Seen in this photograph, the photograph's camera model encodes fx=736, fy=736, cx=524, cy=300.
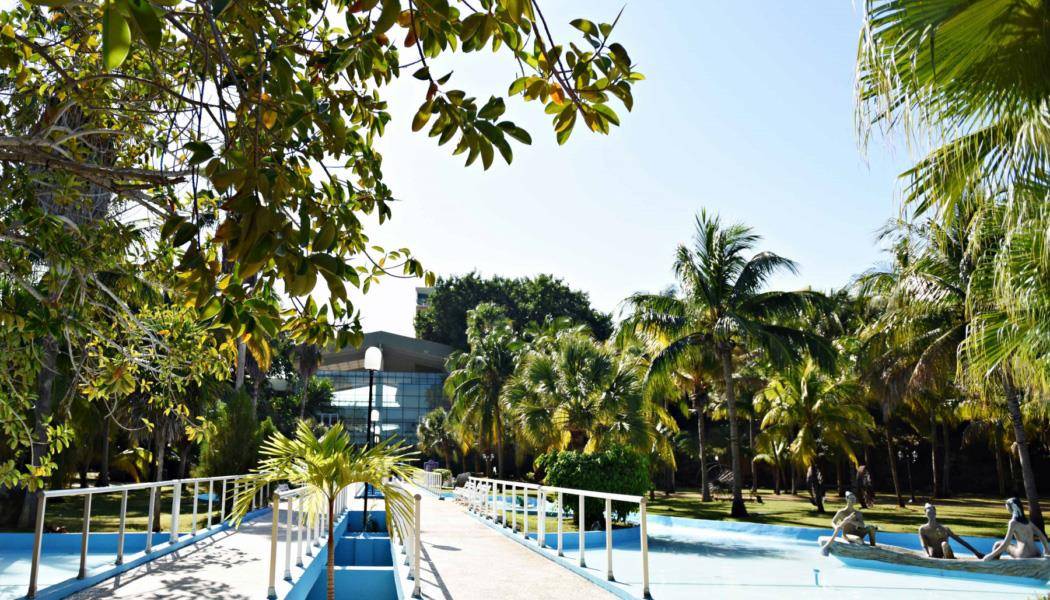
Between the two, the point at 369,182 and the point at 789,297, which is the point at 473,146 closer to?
the point at 369,182

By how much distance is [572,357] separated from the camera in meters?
23.2

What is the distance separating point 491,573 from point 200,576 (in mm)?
3392

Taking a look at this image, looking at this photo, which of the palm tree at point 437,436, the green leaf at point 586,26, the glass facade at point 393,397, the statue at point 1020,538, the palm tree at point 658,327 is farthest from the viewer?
A: the glass facade at point 393,397

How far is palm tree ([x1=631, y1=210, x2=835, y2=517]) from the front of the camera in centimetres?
2208

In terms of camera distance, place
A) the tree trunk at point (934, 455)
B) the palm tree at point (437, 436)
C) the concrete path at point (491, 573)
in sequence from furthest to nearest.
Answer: the palm tree at point (437, 436), the tree trunk at point (934, 455), the concrete path at point (491, 573)

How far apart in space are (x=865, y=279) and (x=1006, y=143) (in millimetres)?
15976

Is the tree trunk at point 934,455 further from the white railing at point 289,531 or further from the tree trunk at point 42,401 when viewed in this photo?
the tree trunk at point 42,401

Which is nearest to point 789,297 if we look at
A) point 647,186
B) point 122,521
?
point 647,186

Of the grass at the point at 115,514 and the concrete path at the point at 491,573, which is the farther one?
the grass at the point at 115,514

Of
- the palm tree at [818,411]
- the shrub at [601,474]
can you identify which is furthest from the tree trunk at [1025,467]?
the shrub at [601,474]

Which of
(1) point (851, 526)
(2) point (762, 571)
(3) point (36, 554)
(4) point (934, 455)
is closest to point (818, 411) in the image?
(4) point (934, 455)

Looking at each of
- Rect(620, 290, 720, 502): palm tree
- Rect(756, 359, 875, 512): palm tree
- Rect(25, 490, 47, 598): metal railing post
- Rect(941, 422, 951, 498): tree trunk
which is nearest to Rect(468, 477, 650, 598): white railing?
Rect(25, 490, 47, 598): metal railing post

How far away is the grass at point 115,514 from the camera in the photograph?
668 inches

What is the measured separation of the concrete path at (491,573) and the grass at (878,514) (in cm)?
1116
